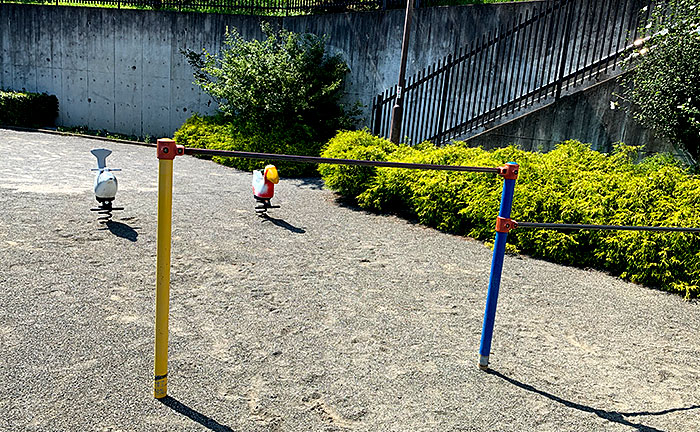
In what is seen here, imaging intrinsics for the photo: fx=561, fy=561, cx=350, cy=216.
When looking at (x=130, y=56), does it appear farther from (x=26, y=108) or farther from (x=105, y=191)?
(x=105, y=191)

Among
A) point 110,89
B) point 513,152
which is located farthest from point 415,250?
point 110,89

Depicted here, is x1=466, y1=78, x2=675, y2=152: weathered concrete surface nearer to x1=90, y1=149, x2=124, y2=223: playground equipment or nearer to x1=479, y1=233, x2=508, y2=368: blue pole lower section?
x1=479, y1=233, x2=508, y2=368: blue pole lower section

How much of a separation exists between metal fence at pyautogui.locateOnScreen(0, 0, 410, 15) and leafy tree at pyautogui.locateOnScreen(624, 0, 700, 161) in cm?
646

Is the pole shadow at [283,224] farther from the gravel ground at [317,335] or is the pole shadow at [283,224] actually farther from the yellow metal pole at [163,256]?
the yellow metal pole at [163,256]

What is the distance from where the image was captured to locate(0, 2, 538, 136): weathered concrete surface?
39.7 feet

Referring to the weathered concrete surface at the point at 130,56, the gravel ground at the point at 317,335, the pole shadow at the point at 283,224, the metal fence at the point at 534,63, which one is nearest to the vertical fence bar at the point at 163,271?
the gravel ground at the point at 317,335

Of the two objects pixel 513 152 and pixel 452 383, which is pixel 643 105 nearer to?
pixel 513 152

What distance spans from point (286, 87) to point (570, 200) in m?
6.37

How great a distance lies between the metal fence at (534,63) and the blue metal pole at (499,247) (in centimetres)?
574

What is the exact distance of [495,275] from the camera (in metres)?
3.48

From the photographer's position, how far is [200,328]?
3982 millimetres

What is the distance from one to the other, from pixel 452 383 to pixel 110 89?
14.3 meters

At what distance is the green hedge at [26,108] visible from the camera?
47.7ft

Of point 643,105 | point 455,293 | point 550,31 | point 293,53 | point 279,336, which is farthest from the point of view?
point 293,53
